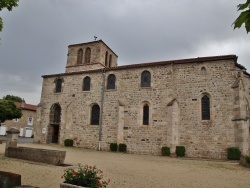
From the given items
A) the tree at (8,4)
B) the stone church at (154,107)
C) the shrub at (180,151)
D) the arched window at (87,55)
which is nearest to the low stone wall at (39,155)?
the tree at (8,4)

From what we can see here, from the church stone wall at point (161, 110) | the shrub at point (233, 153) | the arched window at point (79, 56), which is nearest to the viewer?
the shrub at point (233, 153)

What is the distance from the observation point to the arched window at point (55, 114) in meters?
23.7

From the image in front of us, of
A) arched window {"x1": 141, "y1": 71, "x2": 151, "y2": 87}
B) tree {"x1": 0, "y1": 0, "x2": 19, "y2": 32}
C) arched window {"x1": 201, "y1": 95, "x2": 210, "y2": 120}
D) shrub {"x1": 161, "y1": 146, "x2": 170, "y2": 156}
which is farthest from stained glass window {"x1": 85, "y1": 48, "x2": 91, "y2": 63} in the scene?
tree {"x1": 0, "y1": 0, "x2": 19, "y2": 32}

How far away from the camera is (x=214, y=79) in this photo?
57.3 feet

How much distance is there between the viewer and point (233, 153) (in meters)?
15.3

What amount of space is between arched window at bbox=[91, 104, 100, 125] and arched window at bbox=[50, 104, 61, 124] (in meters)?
4.39

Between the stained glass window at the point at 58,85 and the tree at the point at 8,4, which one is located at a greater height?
the stained glass window at the point at 58,85

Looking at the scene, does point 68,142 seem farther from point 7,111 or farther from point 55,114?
point 7,111

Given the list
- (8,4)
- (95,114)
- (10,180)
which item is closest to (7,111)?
(95,114)

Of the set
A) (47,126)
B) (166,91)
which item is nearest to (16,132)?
(47,126)

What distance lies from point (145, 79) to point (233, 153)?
9.37m

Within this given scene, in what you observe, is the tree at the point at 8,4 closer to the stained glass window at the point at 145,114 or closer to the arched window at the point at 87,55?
the stained glass window at the point at 145,114

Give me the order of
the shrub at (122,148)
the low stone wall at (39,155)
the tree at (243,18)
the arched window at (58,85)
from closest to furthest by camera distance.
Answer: the tree at (243,18) < the low stone wall at (39,155) < the shrub at (122,148) < the arched window at (58,85)

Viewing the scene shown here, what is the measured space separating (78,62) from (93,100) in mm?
8568
